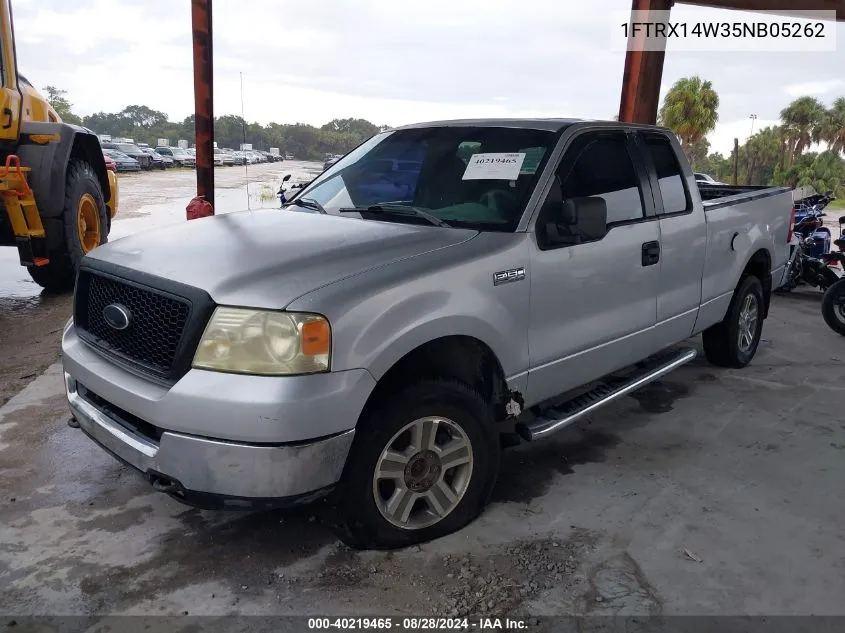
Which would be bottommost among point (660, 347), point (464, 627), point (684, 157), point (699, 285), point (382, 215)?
point (464, 627)

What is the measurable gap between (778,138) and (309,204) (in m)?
70.5

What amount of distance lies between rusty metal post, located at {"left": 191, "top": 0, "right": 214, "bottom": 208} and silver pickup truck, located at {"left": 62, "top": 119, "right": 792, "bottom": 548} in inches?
158

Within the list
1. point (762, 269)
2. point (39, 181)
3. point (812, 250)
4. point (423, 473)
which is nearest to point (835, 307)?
point (762, 269)

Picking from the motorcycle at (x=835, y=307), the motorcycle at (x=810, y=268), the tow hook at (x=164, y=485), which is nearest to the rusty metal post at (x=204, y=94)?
the tow hook at (x=164, y=485)

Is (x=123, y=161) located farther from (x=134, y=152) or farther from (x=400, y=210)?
(x=400, y=210)

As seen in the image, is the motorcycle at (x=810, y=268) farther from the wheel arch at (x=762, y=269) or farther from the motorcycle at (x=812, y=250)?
the wheel arch at (x=762, y=269)

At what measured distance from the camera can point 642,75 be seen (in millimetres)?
9500

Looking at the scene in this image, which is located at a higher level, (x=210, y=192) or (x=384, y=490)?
(x=210, y=192)

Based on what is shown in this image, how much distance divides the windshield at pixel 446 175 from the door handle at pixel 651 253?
816mm

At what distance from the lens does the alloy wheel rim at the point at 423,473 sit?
8.71 feet

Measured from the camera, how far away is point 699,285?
4363 mm

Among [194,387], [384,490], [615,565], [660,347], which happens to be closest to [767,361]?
[660,347]

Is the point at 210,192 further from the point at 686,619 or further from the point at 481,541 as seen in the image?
the point at 686,619

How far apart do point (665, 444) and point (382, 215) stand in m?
2.07
